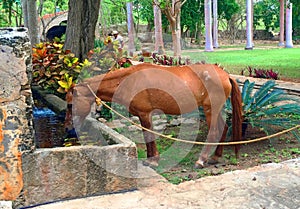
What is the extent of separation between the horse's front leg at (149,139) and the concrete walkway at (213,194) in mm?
516

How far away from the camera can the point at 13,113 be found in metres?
4.18

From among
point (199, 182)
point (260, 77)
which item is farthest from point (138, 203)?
point (260, 77)

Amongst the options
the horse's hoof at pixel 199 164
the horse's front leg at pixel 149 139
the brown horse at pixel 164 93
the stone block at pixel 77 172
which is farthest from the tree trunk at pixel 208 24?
the stone block at pixel 77 172

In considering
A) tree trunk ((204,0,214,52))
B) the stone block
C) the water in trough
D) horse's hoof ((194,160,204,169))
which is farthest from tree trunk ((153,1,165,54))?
the stone block

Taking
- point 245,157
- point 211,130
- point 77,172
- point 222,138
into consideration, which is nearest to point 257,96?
point 245,157

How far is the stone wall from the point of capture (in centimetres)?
413

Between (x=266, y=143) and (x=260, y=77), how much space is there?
27.0 ft

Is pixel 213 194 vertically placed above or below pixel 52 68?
below

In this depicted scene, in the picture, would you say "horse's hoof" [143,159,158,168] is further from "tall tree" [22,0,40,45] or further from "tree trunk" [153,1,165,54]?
"tree trunk" [153,1,165,54]

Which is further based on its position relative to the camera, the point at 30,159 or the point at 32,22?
the point at 32,22

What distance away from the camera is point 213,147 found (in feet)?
19.7

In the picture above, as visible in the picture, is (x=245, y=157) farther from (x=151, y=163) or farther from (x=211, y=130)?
(x=151, y=163)

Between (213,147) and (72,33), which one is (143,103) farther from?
(72,33)

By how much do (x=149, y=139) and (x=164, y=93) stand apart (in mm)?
597
